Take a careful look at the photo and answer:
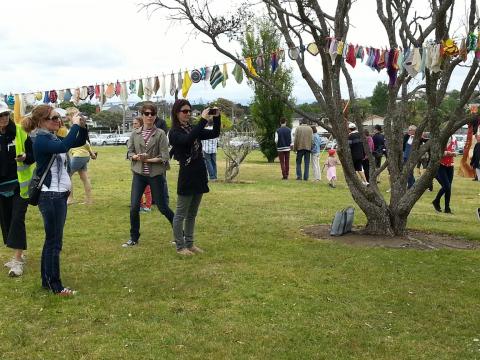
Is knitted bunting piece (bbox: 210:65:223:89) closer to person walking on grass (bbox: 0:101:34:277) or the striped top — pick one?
the striped top

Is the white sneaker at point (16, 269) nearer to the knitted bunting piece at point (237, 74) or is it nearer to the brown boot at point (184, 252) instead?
the brown boot at point (184, 252)

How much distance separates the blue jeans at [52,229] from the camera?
189 inches

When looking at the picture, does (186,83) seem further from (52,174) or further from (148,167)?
(52,174)

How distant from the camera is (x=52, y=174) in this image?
481 centimetres

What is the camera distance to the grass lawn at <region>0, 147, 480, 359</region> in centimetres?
391

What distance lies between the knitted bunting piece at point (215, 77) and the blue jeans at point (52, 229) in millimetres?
6065

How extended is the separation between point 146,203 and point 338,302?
5413 mm

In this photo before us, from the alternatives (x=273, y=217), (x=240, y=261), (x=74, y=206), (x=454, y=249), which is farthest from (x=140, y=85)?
(x=454, y=249)

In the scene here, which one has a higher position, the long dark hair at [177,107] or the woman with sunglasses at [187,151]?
the long dark hair at [177,107]

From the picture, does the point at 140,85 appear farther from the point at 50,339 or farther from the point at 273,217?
the point at 50,339

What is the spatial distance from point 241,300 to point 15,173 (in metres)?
2.70

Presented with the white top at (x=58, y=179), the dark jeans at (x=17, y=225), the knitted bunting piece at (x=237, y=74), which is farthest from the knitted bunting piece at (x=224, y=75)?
the white top at (x=58, y=179)

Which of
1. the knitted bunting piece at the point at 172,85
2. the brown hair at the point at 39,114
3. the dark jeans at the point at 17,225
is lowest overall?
the dark jeans at the point at 17,225

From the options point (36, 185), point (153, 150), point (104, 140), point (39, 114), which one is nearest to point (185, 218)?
point (153, 150)
